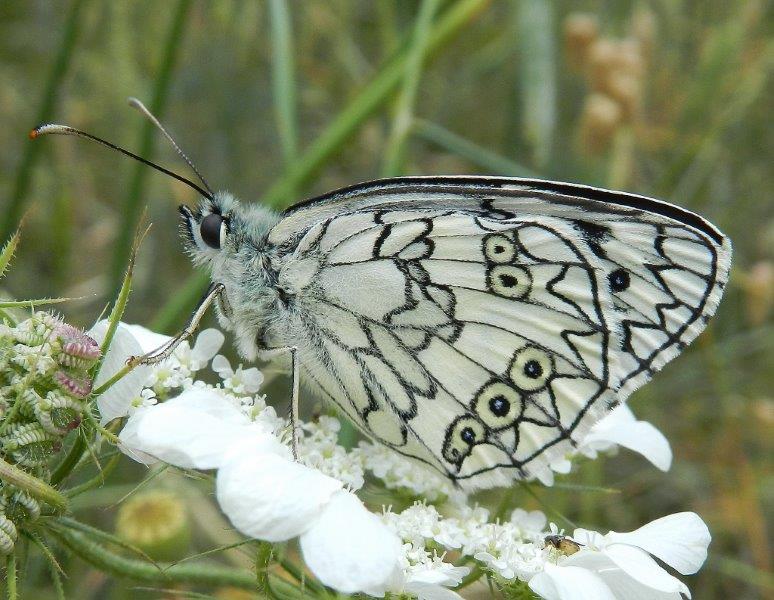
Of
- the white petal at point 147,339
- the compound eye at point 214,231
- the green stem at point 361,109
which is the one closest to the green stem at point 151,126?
the green stem at point 361,109

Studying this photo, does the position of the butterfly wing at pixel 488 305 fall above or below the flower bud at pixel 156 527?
above

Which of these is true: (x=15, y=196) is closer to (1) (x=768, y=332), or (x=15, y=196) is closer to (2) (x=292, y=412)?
(2) (x=292, y=412)

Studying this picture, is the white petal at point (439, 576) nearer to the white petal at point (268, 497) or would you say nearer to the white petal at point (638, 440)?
the white petal at point (268, 497)

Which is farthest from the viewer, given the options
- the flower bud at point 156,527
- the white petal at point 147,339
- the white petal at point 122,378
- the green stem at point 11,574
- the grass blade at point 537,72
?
the grass blade at point 537,72

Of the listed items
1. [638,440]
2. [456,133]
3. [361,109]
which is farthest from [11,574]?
[456,133]

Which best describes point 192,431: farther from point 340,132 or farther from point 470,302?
point 340,132

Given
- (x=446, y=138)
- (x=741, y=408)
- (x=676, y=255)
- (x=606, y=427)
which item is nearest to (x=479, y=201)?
(x=676, y=255)

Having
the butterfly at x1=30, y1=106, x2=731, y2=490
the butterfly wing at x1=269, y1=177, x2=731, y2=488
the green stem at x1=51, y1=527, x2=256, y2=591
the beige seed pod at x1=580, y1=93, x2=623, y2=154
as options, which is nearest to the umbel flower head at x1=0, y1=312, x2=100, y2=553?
the green stem at x1=51, y1=527, x2=256, y2=591
